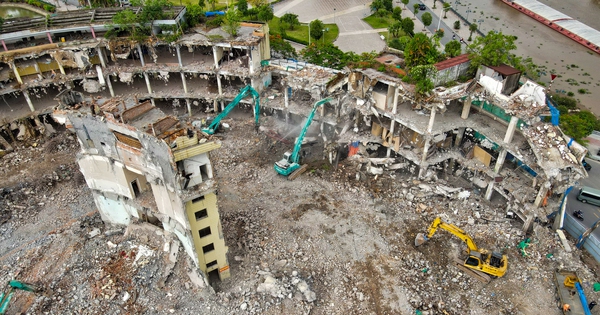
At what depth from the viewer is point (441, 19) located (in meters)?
71.2

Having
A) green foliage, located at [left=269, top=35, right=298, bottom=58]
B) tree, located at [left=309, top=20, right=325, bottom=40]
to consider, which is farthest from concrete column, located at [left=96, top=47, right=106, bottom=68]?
tree, located at [left=309, top=20, right=325, bottom=40]

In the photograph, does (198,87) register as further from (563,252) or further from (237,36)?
(563,252)

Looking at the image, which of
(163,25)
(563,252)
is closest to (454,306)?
(563,252)

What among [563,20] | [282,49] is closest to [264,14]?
[282,49]

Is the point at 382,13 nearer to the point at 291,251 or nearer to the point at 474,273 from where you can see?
the point at 291,251

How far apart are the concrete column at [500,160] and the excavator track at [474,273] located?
27.6ft

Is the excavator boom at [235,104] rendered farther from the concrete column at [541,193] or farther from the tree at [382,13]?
the tree at [382,13]

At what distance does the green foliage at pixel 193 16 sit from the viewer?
145ft

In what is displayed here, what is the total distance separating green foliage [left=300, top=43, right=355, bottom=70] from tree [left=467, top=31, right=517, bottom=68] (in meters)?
14.1

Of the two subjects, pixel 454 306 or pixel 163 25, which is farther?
pixel 163 25

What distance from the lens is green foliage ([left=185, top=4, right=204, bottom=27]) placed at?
4421 centimetres

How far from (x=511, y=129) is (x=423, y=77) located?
733cm

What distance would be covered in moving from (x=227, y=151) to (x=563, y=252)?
91.6 ft

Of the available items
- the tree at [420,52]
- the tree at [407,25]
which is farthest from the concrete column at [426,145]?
the tree at [407,25]
